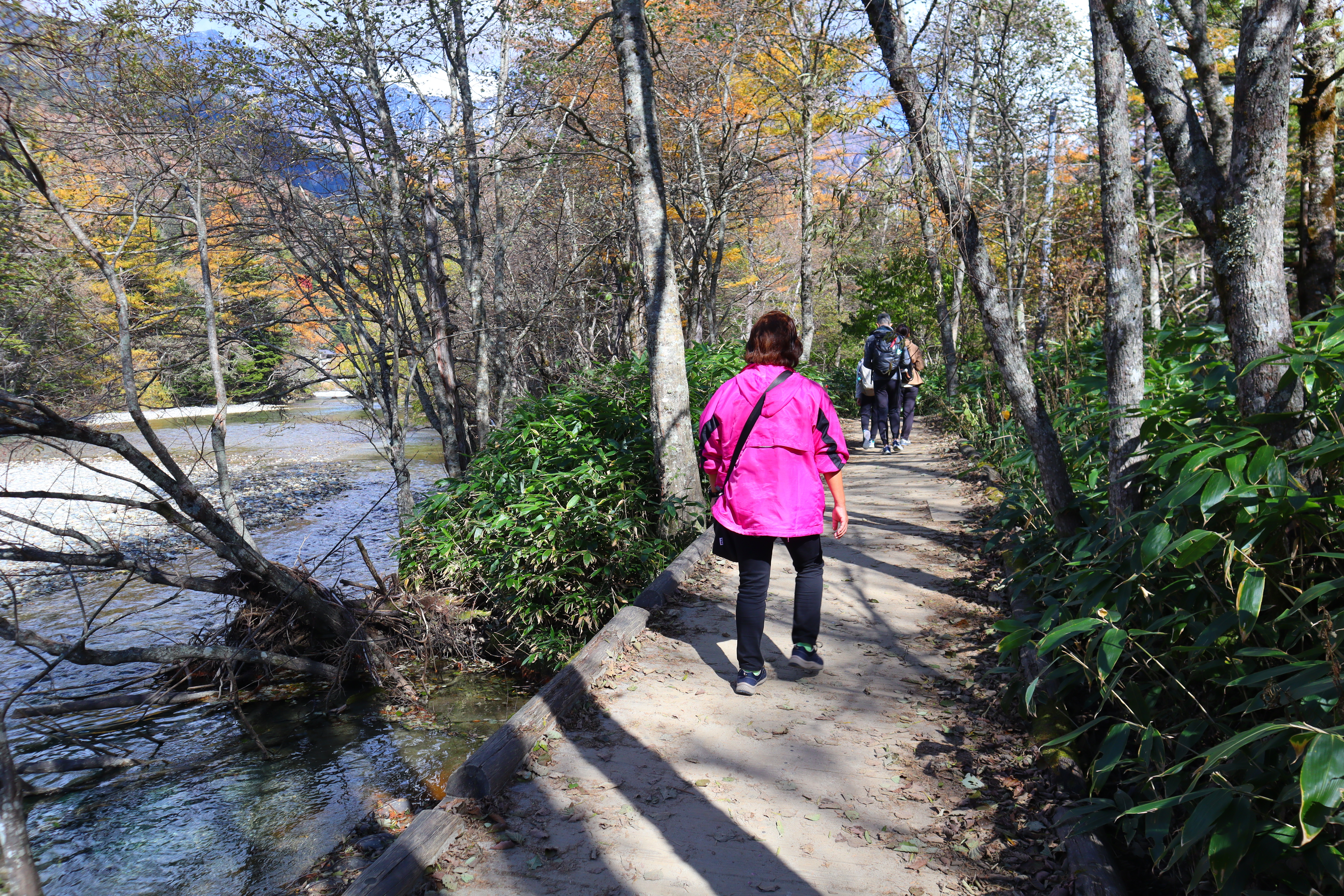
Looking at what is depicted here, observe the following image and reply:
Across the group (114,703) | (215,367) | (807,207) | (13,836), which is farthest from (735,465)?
(807,207)

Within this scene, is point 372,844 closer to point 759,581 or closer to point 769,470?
point 759,581

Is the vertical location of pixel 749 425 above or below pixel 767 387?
below

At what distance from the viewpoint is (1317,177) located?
6629 millimetres

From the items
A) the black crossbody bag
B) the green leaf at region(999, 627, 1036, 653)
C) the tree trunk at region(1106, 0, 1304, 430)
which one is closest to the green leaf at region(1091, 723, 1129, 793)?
the green leaf at region(999, 627, 1036, 653)

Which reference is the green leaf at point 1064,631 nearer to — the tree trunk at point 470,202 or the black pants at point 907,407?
the black pants at point 907,407

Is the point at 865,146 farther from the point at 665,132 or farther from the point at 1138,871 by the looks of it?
the point at 665,132

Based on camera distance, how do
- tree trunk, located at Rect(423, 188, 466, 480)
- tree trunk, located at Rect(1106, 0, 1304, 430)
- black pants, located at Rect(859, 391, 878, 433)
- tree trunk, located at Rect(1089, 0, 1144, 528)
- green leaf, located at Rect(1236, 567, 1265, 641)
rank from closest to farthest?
green leaf, located at Rect(1236, 567, 1265, 641) → tree trunk, located at Rect(1106, 0, 1304, 430) → tree trunk, located at Rect(1089, 0, 1144, 528) → black pants, located at Rect(859, 391, 878, 433) → tree trunk, located at Rect(423, 188, 466, 480)

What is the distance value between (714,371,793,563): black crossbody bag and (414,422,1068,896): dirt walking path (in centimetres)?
80

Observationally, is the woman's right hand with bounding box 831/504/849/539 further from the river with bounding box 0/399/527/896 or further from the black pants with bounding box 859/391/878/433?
the black pants with bounding box 859/391/878/433

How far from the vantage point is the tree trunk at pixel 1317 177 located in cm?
623

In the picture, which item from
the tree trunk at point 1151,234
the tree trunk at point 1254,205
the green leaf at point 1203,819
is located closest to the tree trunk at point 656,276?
the tree trunk at point 1254,205

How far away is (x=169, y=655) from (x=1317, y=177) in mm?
10758

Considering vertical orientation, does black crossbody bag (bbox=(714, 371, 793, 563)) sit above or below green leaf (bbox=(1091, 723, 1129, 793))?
above

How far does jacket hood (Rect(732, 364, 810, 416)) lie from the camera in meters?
4.08
